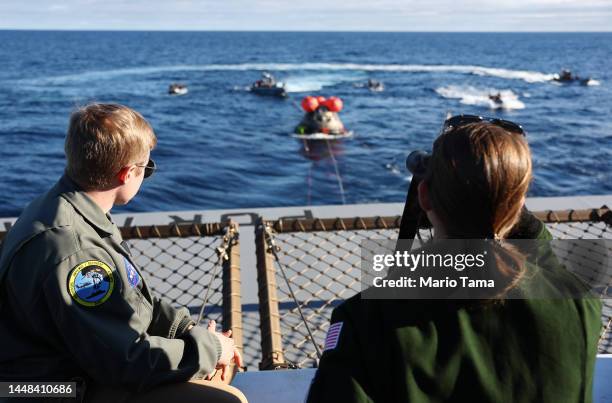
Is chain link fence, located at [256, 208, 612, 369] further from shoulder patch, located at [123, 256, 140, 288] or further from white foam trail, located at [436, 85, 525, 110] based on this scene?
white foam trail, located at [436, 85, 525, 110]

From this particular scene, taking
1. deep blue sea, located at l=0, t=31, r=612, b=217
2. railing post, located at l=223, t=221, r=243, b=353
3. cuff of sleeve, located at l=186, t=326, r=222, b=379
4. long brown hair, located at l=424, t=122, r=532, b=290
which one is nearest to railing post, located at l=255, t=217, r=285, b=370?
railing post, located at l=223, t=221, r=243, b=353

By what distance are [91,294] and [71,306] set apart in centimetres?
6

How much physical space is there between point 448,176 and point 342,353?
1.26 feet

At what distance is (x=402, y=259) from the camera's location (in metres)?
1.37

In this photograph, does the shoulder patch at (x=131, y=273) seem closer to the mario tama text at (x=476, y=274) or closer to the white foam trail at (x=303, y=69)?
the mario tama text at (x=476, y=274)

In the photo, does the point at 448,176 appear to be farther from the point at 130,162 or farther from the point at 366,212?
the point at 366,212

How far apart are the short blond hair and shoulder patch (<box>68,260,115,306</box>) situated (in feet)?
0.89

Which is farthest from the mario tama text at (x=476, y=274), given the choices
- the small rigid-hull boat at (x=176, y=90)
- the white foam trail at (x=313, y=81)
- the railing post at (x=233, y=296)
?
the white foam trail at (x=313, y=81)

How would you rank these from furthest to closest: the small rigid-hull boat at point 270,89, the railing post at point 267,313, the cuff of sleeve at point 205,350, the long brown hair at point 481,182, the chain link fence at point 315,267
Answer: the small rigid-hull boat at point 270,89 → the chain link fence at point 315,267 → the railing post at point 267,313 → the cuff of sleeve at point 205,350 → the long brown hair at point 481,182

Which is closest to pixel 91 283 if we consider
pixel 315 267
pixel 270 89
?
pixel 315 267

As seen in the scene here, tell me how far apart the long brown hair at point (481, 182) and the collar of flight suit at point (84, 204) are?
100 centimetres

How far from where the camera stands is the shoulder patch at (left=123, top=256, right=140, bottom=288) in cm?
182

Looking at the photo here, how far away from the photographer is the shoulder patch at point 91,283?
1.61 meters

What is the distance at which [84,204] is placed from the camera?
1.76 m
